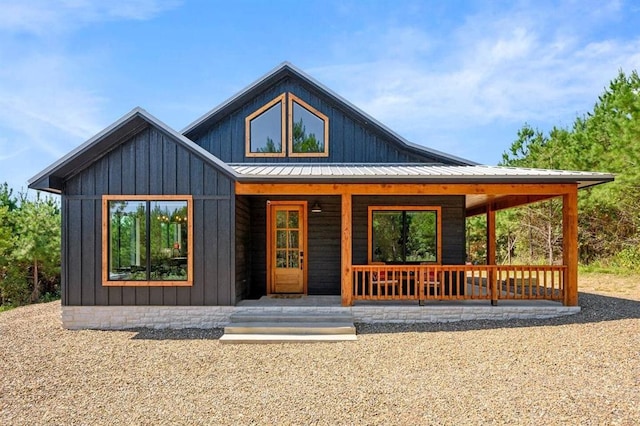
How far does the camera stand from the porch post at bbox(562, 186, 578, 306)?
804cm

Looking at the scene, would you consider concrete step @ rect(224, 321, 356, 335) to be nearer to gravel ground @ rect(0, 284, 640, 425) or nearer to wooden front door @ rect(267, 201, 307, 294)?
gravel ground @ rect(0, 284, 640, 425)

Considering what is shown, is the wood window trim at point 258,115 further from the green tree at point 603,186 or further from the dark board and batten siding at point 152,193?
the green tree at point 603,186

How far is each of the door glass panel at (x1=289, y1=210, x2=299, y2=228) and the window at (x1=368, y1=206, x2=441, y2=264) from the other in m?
1.82

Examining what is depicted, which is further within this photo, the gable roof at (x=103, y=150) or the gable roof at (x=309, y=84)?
the gable roof at (x=309, y=84)

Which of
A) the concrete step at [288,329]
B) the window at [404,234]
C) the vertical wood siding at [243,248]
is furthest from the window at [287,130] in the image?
the concrete step at [288,329]

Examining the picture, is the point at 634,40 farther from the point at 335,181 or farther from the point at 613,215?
the point at 335,181

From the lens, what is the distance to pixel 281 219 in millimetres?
10031

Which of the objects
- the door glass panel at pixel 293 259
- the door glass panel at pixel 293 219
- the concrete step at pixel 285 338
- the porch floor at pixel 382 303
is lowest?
the concrete step at pixel 285 338

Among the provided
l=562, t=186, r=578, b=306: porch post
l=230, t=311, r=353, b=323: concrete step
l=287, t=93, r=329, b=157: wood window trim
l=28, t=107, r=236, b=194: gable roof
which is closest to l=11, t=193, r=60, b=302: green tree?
l=28, t=107, r=236, b=194: gable roof

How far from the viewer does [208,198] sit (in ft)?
25.9

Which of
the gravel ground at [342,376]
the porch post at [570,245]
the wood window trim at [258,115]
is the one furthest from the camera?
the wood window trim at [258,115]

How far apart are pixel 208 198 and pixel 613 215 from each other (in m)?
18.3

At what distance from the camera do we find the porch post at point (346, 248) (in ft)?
26.5

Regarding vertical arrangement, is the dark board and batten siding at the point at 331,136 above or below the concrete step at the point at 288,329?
above
